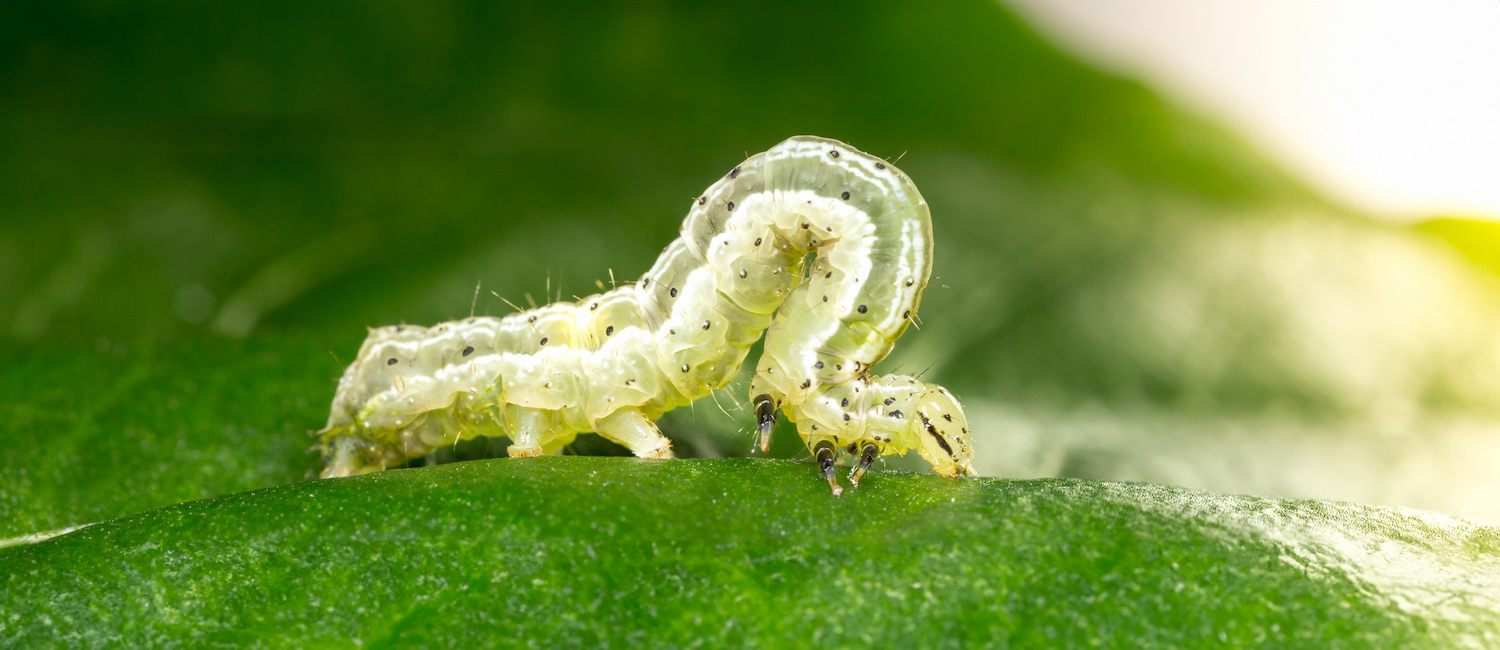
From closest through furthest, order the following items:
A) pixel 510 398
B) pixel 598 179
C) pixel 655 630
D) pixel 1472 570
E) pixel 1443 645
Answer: pixel 1443 645
pixel 655 630
pixel 1472 570
pixel 510 398
pixel 598 179

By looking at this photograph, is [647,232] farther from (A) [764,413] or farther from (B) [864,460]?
(B) [864,460]

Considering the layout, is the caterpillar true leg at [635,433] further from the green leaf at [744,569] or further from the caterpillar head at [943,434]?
the green leaf at [744,569]

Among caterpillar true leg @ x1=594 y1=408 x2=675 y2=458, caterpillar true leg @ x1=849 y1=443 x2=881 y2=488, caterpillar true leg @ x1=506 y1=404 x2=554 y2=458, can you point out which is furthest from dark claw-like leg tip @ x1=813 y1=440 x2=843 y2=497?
caterpillar true leg @ x1=506 y1=404 x2=554 y2=458

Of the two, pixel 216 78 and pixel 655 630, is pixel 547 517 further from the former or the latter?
pixel 216 78

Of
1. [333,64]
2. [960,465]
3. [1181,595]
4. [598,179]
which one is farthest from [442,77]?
[1181,595]

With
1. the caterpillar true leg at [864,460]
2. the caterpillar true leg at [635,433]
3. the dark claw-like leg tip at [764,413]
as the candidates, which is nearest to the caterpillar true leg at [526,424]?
the caterpillar true leg at [635,433]

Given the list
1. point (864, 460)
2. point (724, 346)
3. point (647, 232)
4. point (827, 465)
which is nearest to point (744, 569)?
point (827, 465)

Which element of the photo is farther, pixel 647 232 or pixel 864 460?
pixel 647 232

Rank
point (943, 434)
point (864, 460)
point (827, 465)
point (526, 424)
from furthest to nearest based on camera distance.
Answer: point (526, 424) < point (943, 434) < point (864, 460) < point (827, 465)
